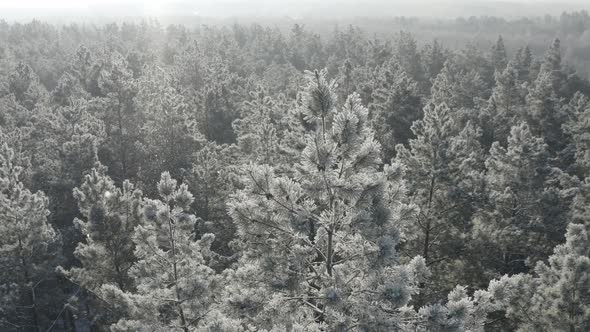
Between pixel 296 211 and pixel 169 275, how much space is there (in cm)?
646

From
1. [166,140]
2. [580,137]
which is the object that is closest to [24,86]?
[166,140]

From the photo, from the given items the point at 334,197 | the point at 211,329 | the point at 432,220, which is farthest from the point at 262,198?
the point at 432,220

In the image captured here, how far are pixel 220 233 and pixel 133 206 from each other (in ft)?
21.8

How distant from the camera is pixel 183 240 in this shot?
1329cm

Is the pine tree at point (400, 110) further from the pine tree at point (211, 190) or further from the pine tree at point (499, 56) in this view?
the pine tree at point (499, 56)

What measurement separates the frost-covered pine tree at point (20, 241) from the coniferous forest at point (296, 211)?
0.09 meters

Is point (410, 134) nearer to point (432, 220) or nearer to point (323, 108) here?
point (432, 220)

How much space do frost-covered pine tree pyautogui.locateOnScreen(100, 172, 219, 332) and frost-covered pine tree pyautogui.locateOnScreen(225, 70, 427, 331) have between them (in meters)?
3.96

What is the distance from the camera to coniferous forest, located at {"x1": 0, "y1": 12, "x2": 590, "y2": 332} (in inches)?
322

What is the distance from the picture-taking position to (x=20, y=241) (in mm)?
21391

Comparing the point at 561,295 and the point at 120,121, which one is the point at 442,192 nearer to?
the point at 561,295

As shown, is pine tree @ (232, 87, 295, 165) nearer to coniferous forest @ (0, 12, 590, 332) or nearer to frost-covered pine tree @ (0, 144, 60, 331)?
coniferous forest @ (0, 12, 590, 332)

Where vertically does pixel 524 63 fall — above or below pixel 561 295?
above

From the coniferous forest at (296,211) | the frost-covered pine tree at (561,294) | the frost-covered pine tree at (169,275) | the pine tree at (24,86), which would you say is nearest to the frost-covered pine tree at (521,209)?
the coniferous forest at (296,211)
